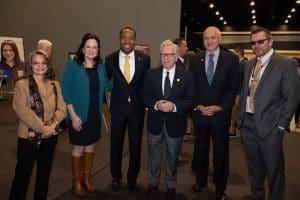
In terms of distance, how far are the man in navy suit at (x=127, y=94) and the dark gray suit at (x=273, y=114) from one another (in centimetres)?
99

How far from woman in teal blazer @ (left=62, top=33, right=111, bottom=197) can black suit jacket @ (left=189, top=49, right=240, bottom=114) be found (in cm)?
92

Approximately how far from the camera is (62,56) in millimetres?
8188

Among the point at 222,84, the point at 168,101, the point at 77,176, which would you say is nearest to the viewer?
the point at 168,101

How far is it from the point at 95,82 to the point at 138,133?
0.66m

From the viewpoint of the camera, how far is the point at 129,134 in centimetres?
307

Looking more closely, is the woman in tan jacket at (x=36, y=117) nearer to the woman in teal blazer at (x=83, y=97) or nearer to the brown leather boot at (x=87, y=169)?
the woman in teal blazer at (x=83, y=97)

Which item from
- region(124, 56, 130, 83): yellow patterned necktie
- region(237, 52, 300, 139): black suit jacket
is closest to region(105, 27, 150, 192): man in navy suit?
region(124, 56, 130, 83): yellow patterned necktie

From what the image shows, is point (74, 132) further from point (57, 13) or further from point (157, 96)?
point (57, 13)

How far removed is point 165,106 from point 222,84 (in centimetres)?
58

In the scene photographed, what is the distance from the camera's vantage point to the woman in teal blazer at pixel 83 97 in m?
2.74

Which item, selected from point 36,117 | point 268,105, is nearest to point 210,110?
point 268,105

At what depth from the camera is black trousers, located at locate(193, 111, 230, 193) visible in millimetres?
2863

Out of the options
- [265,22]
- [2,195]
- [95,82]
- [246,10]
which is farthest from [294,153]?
[265,22]

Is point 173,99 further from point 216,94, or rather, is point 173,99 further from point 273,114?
point 273,114
